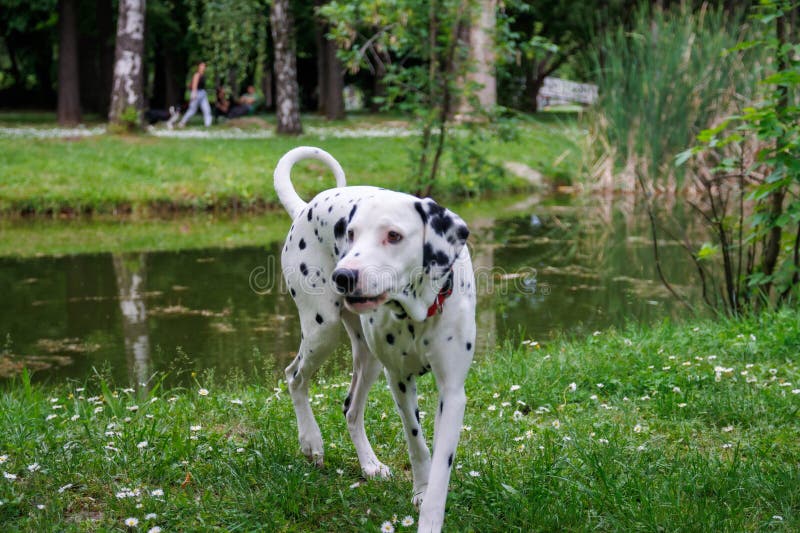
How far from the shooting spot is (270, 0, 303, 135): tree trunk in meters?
18.9

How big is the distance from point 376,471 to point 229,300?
534cm

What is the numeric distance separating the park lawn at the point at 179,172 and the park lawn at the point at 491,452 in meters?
6.57

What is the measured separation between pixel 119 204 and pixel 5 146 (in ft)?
12.8

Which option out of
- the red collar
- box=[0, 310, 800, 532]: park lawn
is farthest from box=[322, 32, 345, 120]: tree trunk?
the red collar

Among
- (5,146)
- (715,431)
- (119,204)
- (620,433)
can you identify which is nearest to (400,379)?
(620,433)

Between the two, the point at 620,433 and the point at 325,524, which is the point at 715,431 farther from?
the point at 325,524

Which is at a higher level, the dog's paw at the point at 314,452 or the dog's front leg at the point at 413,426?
the dog's front leg at the point at 413,426

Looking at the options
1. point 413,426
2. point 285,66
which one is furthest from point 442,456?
Answer: point 285,66

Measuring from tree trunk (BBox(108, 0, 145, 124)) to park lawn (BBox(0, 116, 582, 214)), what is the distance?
80cm

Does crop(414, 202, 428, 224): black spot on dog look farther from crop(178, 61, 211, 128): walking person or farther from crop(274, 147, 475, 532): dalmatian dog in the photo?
crop(178, 61, 211, 128): walking person

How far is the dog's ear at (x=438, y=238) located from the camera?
3.16m

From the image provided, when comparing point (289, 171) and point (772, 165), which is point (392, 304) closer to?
point (289, 171)

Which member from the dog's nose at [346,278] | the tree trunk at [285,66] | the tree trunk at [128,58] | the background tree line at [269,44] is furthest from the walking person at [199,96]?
the dog's nose at [346,278]

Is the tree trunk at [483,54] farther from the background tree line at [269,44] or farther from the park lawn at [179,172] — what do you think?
the park lawn at [179,172]
